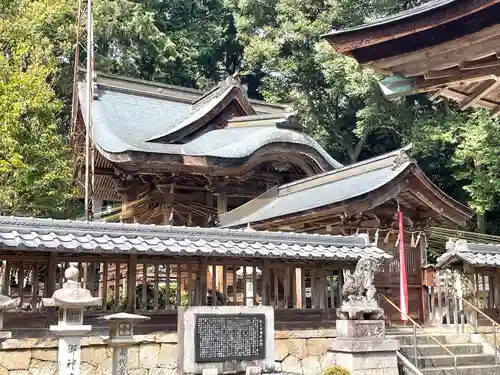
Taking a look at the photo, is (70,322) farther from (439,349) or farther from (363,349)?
(439,349)

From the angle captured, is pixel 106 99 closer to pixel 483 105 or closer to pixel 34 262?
pixel 34 262

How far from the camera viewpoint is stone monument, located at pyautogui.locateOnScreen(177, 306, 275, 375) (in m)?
10.5

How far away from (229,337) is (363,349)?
3110 millimetres

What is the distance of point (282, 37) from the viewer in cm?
3544

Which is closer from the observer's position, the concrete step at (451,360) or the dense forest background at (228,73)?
the concrete step at (451,360)

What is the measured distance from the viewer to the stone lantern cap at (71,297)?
921 centimetres

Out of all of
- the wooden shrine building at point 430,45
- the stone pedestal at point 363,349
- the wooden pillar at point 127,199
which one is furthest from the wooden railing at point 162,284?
the wooden shrine building at point 430,45

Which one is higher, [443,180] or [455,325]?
[443,180]

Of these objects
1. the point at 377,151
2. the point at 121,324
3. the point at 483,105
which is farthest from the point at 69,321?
the point at 377,151

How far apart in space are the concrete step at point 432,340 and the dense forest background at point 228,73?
12.0m

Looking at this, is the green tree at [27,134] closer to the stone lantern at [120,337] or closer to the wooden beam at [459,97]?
the stone lantern at [120,337]

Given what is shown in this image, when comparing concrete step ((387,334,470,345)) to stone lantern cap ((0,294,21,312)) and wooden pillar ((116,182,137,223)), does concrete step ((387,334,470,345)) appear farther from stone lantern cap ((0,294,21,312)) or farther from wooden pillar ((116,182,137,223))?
wooden pillar ((116,182,137,223))

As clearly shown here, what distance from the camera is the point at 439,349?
1430cm

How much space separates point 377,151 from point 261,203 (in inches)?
811
